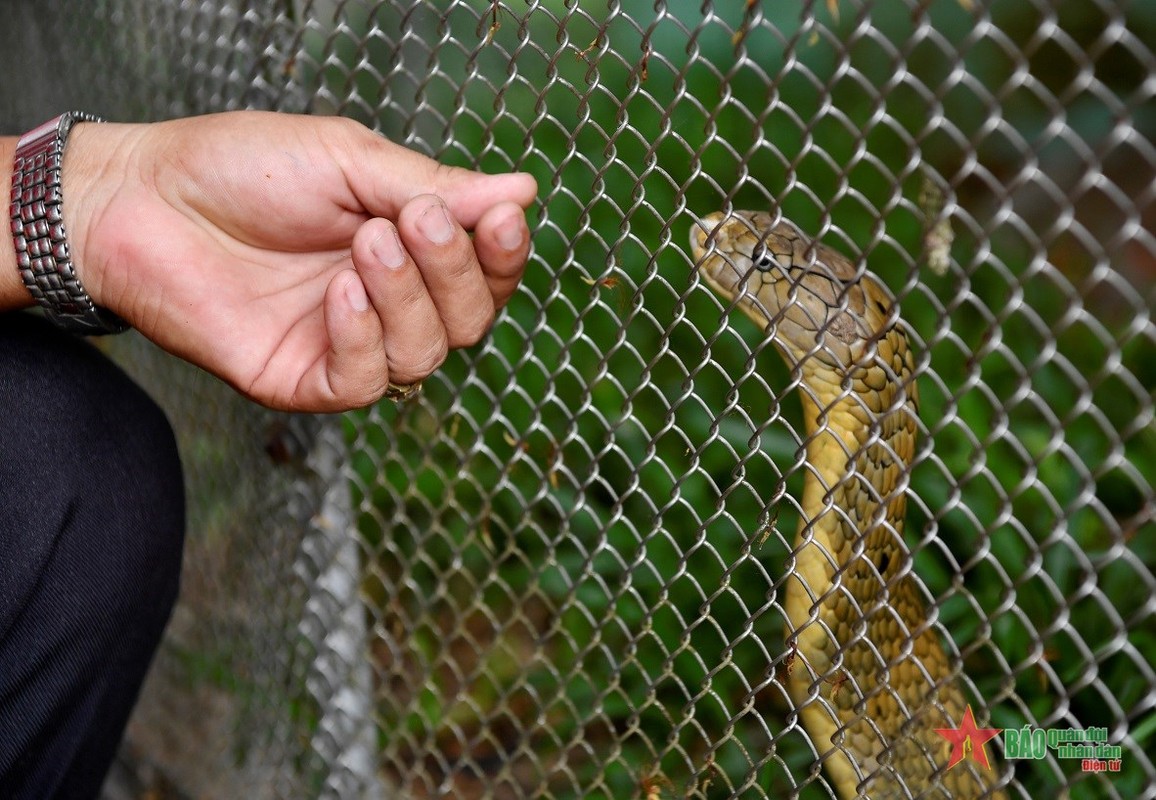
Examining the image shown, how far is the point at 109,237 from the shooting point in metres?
1.39

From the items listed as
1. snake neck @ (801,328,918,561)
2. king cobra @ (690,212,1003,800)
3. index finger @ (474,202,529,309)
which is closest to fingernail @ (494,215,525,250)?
index finger @ (474,202,529,309)

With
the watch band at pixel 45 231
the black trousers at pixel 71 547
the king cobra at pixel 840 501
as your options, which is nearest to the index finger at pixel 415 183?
the king cobra at pixel 840 501

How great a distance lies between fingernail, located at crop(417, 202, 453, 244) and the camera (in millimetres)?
1161

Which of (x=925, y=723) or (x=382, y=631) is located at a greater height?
(x=925, y=723)

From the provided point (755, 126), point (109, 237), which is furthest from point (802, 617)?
point (109, 237)

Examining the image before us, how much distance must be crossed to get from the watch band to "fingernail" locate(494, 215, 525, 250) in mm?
594

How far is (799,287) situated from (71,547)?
107cm

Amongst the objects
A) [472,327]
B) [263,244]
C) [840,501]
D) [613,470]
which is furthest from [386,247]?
[613,470]

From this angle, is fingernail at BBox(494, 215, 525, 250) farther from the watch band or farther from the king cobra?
the watch band

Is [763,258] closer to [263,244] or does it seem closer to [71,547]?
[263,244]

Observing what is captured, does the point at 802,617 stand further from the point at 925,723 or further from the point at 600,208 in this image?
the point at 600,208

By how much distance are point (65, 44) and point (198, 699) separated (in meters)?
1.45

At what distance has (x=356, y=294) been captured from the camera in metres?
1.21

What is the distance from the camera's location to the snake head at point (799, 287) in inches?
53.9
